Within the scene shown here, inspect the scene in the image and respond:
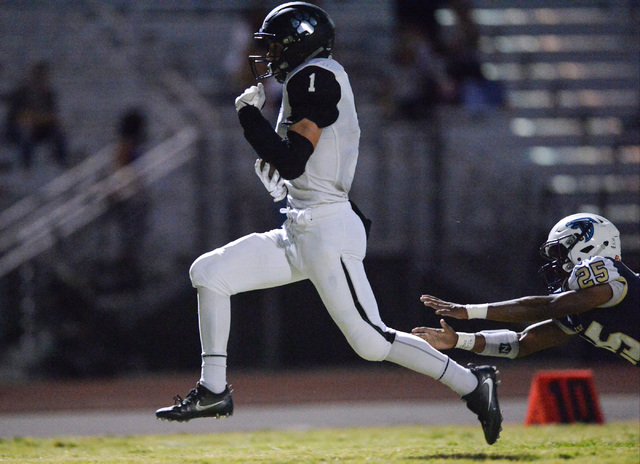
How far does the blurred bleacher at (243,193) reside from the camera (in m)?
11.6

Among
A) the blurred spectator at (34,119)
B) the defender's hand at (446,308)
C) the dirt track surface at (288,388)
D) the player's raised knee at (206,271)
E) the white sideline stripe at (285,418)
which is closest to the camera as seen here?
the player's raised knee at (206,271)

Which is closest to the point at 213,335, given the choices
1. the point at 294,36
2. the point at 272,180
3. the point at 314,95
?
the point at 272,180

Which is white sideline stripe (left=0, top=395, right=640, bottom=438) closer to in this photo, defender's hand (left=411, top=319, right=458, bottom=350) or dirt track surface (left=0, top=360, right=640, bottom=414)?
dirt track surface (left=0, top=360, right=640, bottom=414)

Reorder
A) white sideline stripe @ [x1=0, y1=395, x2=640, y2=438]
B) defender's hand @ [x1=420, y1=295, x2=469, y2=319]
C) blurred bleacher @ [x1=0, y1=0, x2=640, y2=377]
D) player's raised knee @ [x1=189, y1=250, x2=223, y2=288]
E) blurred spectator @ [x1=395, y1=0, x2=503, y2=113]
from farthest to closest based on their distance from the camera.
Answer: blurred spectator @ [x1=395, y1=0, x2=503, y2=113]
blurred bleacher @ [x1=0, y1=0, x2=640, y2=377]
white sideline stripe @ [x1=0, y1=395, x2=640, y2=438]
defender's hand @ [x1=420, y1=295, x2=469, y2=319]
player's raised knee @ [x1=189, y1=250, x2=223, y2=288]

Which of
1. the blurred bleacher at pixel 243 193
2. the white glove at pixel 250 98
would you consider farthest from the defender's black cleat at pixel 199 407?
the blurred bleacher at pixel 243 193

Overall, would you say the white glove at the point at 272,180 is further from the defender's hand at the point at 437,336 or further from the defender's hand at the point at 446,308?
the defender's hand at the point at 437,336

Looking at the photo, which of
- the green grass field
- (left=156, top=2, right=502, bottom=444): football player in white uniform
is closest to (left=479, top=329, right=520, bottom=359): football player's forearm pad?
(left=156, top=2, right=502, bottom=444): football player in white uniform

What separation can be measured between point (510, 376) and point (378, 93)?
4.22 meters

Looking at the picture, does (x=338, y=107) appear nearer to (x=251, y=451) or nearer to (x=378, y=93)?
(x=251, y=451)

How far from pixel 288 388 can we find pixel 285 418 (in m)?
1.98

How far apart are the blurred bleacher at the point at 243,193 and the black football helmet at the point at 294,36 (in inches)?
199

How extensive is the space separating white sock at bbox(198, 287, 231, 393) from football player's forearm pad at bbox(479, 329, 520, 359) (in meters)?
1.57

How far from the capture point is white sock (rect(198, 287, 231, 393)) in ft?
18.7

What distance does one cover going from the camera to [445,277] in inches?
480
